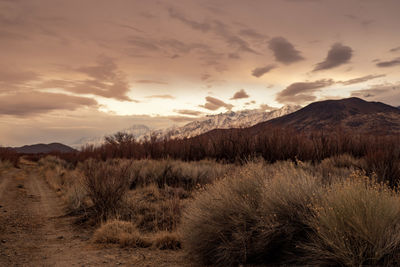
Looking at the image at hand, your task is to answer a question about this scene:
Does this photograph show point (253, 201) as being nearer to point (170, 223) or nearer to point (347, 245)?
point (347, 245)

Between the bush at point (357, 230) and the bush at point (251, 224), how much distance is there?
0.36 m

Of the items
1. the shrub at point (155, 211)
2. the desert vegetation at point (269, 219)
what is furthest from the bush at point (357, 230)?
the shrub at point (155, 211)

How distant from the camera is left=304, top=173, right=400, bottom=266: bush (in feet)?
11.1

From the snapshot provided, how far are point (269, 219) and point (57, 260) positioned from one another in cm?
398

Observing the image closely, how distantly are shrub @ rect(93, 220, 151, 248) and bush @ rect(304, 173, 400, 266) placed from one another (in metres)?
3.67

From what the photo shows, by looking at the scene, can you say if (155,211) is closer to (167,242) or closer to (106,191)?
(106,191)

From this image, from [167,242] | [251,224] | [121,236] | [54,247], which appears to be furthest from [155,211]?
[251,224]

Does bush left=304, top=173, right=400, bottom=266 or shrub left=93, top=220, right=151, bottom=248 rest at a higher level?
bush left=304, top=173, right=400, bottom=266

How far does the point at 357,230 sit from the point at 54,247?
5.92m

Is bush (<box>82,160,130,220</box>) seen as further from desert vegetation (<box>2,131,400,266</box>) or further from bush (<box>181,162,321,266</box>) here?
bush (<box>181,162,321,266</box>)

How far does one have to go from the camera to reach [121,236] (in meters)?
6.15

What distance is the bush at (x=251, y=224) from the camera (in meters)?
4.29

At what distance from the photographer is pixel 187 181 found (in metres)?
12.2

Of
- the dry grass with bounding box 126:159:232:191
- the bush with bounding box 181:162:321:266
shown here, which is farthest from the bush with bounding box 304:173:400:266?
the dry grass with bounding box 126:159:232:191
